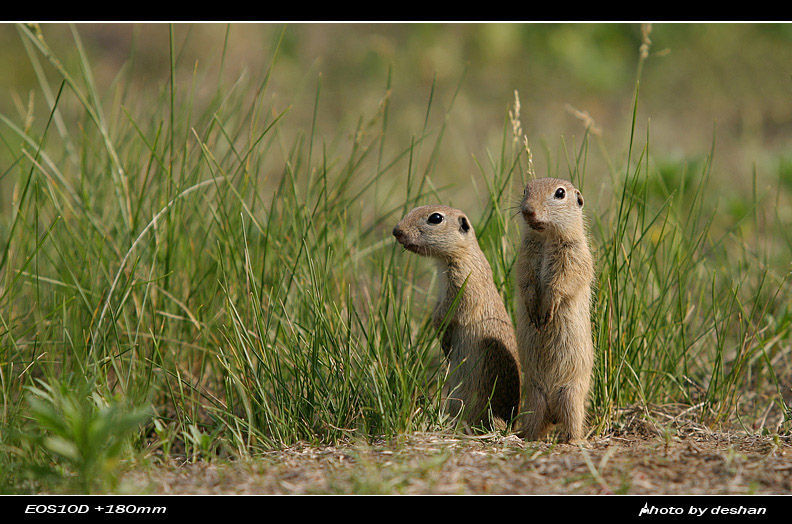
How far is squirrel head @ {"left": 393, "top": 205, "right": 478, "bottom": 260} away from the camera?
147 inches

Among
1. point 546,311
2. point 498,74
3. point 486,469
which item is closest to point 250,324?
point 546,311

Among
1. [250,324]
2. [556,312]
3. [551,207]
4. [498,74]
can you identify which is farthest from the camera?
→ [498,74]

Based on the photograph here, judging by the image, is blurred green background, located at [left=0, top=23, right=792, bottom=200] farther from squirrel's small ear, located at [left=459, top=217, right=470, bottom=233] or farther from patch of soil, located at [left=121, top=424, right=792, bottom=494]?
patch of soil, located at [left=121, top=424, right=792, bottom=494]

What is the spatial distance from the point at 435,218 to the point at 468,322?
0.53 m

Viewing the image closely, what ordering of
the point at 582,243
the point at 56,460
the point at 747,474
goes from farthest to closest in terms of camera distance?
the point at 582,243 < the point at 56,460 < the point at 747,474

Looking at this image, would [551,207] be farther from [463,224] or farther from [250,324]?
[250,324]

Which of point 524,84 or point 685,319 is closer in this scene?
point 685,319

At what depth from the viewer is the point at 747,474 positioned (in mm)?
2838

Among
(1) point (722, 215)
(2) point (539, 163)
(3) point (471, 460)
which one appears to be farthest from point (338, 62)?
(3) point (471, 460)

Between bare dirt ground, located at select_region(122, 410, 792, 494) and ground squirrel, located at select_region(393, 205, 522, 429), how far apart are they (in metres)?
0.45

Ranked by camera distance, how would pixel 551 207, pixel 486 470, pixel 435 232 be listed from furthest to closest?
pixel 435 232, pixel 551 207, pixel 486 470

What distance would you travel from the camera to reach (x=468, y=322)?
379cm

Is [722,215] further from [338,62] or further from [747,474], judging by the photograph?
[338,62]

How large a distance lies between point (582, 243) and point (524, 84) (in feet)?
19.6
